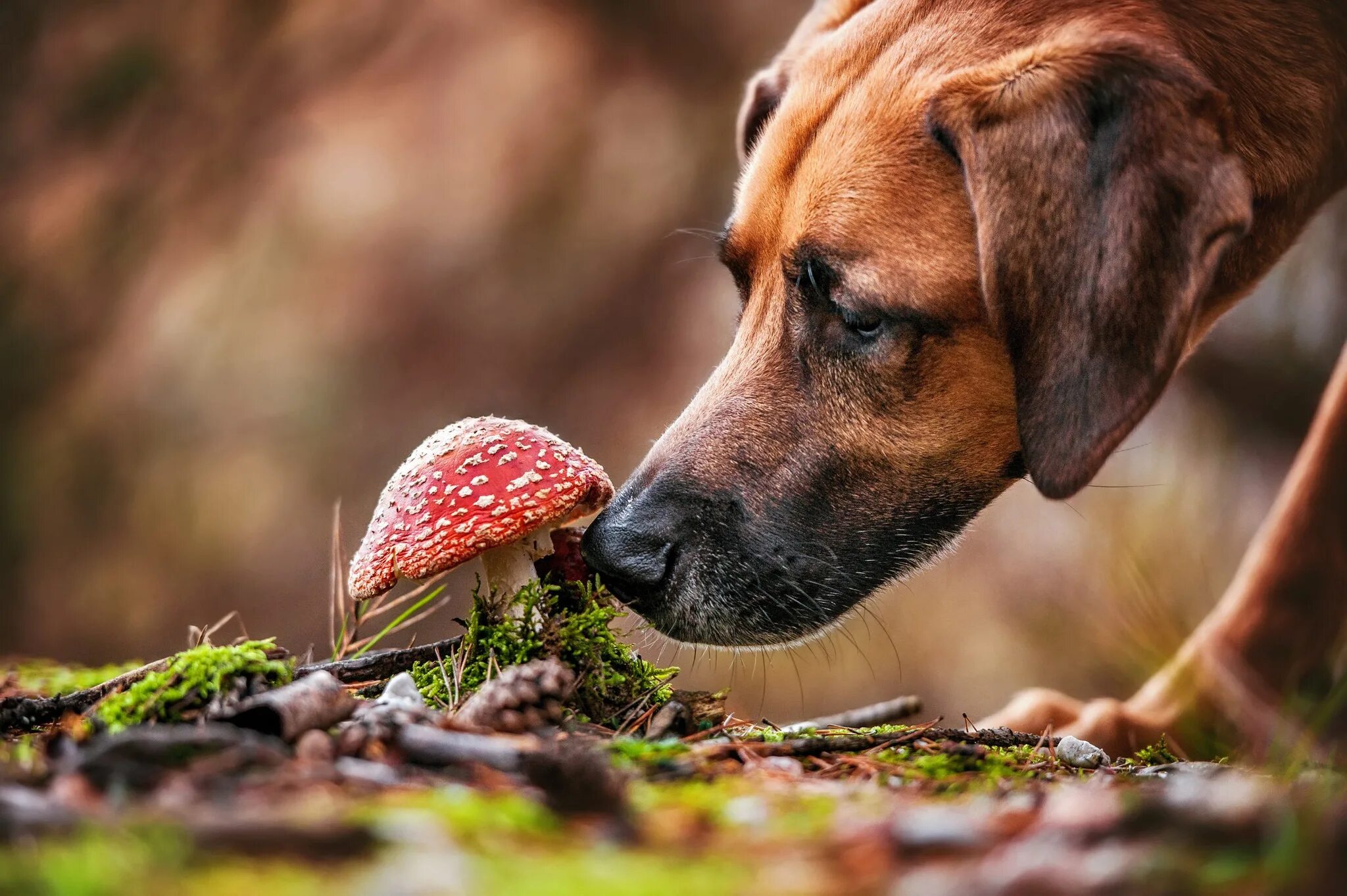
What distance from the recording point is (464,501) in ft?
8.31

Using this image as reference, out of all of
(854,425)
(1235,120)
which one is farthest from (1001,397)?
(1235,120)

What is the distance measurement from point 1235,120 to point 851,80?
3.41 feet

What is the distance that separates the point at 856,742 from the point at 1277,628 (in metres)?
2.46

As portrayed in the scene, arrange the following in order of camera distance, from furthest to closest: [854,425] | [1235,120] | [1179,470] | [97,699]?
[1179,470]
[854,425]
[1235,120]
[97,699]

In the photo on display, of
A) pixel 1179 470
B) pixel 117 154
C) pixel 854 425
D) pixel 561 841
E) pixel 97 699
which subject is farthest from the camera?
pixel 117 154

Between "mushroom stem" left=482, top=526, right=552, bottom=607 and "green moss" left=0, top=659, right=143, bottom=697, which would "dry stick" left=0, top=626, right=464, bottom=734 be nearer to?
"mushroom stem" left=482, top=526, right=552, bottom=607

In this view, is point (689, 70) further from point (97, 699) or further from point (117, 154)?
point (97, 699)

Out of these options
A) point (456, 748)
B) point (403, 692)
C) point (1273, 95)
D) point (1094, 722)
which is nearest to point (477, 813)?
point (456, 748)

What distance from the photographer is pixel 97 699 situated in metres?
2.55

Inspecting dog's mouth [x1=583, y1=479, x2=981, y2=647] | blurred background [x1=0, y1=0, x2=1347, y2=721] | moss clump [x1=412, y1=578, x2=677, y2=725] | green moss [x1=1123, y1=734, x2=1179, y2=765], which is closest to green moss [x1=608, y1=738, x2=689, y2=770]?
moss clump [x1=412, y1=578, x2=677, y2=725]

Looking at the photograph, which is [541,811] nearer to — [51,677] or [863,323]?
[863,323]

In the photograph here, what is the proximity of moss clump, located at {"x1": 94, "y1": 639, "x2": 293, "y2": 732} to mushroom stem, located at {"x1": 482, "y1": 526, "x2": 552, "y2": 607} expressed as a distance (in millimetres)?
641

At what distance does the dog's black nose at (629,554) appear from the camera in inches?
111

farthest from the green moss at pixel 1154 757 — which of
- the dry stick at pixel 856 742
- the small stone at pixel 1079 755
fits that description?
the dry stick at pixel 856 742
